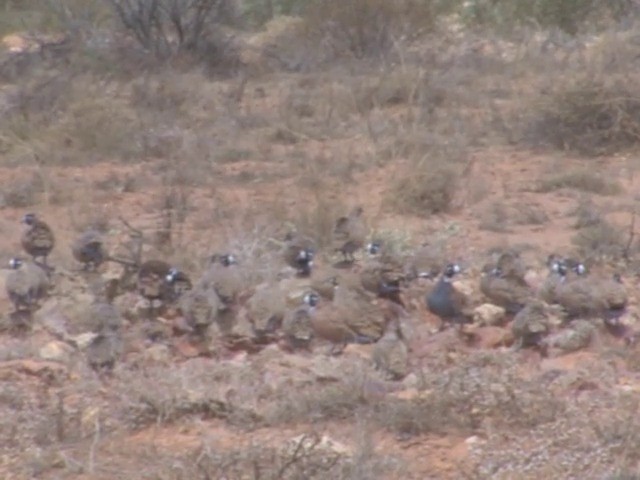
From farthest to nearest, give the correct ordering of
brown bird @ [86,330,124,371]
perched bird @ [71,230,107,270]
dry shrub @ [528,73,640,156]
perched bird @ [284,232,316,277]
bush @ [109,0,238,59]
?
bush @ [109,0,238,59] < dry shrub @ [528,73,640,156] < perched bird @ [71,230,107,270] < perched bird @ [284,232,316,277] < brown bird @ [86,330,124,371]

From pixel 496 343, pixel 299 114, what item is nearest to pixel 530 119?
pixel 299 114

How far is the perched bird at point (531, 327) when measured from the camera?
22.9ft

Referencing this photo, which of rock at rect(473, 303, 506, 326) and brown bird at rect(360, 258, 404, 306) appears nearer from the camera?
rock at rect(473, 303, 506, 326)

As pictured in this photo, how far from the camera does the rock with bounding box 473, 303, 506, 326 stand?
7535mm

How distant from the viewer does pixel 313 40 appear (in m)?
20.6

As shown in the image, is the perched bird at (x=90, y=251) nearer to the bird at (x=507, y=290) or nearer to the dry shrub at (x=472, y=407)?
the bird at (x=507, y=290)

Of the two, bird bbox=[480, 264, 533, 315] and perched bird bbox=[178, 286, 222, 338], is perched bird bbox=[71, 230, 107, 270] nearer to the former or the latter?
perched bird bbox=[178, 286, 222, 338]

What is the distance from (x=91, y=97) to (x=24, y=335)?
766 cm

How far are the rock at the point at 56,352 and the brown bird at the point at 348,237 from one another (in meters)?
2.34

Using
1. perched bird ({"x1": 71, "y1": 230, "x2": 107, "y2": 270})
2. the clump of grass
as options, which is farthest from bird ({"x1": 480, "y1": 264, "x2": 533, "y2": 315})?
the clump of grass

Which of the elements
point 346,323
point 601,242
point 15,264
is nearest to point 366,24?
point 601,242

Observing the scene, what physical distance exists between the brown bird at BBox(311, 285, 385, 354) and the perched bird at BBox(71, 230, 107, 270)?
2.04 metres

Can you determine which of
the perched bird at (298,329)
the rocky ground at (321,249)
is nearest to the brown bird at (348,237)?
the rocky ground at (321,249)

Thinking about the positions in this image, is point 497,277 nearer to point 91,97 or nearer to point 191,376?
point 191,376
